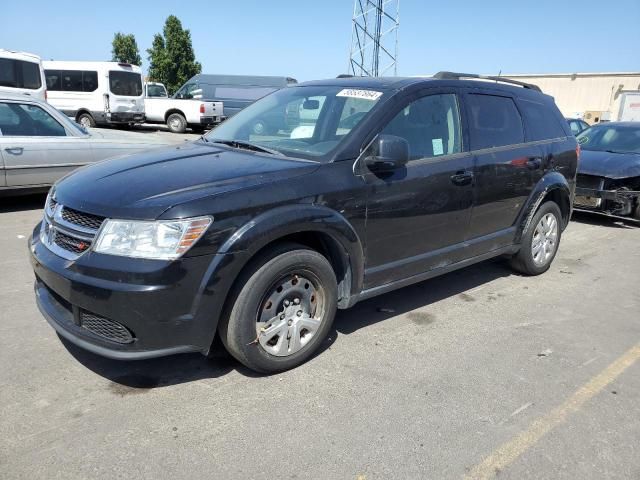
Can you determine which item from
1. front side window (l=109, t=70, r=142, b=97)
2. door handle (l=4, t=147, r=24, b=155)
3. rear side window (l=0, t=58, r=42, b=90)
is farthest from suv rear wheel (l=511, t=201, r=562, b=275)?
front side window (l=109, t=70, r=142, b=97)

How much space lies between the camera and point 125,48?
42.2 metres

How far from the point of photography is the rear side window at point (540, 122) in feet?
16.6

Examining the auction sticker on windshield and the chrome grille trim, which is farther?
the auction sticker on windshield

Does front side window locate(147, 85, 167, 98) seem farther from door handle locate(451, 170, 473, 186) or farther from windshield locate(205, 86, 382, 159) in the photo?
door handle locate(451, 170, 473, 186)

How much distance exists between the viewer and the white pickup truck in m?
21.2

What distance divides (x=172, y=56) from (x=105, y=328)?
125ft

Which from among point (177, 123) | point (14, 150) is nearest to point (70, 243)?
point (14, 150)

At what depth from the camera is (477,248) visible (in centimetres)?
459

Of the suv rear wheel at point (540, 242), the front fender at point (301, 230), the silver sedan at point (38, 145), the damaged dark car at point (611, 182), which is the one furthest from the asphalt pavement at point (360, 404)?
the damaged dark car at point (611, 182)

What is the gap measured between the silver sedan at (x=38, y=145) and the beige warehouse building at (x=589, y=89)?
32.8 metres

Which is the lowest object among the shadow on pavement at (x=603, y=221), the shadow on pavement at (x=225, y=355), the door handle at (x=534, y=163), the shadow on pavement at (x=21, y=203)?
the shadow on pavement at (x=225, y=355)

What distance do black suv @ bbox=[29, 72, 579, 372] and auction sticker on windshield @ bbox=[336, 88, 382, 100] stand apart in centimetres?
2

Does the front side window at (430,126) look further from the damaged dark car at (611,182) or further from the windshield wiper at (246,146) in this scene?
the damaged dark car at (611,182)

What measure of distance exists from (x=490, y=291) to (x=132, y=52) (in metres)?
43.8
